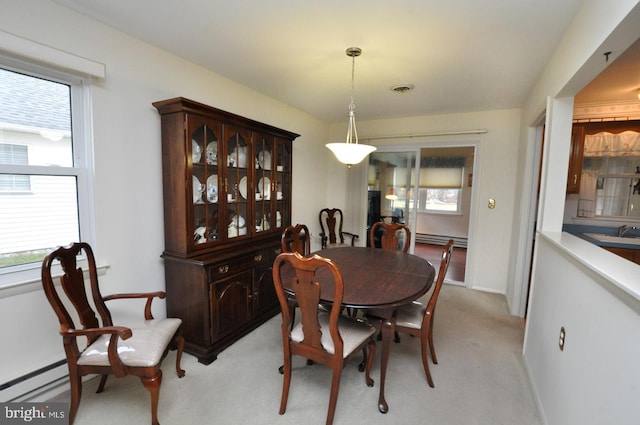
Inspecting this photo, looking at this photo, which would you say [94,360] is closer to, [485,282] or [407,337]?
[407,337]

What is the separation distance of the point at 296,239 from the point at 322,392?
121 centimetres

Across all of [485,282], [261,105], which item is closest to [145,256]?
[261,105]

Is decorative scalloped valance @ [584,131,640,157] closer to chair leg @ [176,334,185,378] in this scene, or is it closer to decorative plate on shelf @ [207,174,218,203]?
decorative plate on shelf @ [207,174,218,203]

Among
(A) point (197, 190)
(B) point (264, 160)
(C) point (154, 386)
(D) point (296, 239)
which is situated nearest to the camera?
(C) point (154, 386)

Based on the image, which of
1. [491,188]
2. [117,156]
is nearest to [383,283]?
[117,156]

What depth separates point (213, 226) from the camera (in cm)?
247

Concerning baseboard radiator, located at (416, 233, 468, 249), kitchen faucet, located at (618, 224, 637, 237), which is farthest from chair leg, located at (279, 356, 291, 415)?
baseboard radiator, located at (416, 233, 468, 249)

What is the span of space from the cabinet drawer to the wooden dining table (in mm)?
607

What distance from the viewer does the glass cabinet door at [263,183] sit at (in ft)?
9.54

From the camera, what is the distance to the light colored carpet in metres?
1.72

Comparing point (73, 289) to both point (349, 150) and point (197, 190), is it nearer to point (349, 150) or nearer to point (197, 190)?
point (197, 190)

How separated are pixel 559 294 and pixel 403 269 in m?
0.95

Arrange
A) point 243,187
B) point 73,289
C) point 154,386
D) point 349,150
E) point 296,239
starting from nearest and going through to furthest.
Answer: point 154,386, point 73,289, point 349,150, point 296,239, point 243,187

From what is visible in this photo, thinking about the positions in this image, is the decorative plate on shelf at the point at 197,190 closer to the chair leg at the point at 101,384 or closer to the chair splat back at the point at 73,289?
the chair splat back at the point at 73,289
